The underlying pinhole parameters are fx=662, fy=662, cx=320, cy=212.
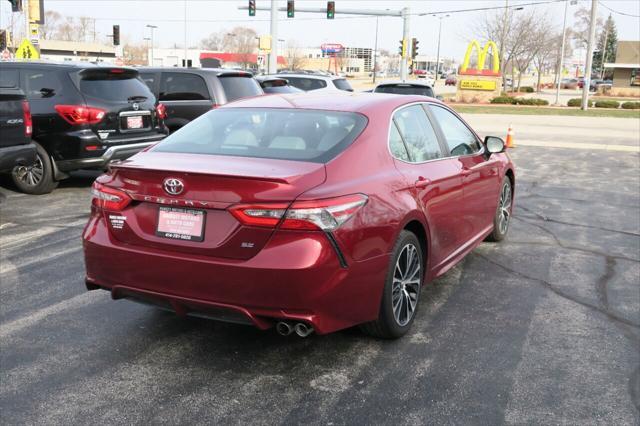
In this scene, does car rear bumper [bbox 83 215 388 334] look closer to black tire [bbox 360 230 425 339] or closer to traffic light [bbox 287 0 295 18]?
black tire [bbox 360 230 425 339]

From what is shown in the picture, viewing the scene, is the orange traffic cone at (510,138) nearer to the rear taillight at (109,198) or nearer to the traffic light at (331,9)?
the rear taillight at (109,198)

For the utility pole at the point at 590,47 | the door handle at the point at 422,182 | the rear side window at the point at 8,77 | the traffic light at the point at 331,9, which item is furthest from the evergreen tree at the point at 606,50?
the door handle at the point at 422,182

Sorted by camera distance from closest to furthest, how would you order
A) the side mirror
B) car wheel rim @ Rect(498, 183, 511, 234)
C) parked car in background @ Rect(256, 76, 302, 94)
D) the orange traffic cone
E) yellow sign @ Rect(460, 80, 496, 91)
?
1. the side mirror
2. car wheel rim @ Rect(498, 183, 511, 234)
3. parked car in background @ Rect(256, 76, 302, 94)
4. the orange traffic cone
5. yellow sign @ Rect(460, 80, 496, 91)

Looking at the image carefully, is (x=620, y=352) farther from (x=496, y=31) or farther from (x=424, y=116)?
(x=496, y=31)

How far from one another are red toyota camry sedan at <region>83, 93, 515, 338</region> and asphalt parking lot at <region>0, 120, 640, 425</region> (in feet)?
1.16

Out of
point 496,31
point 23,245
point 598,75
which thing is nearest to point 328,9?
point 496,31

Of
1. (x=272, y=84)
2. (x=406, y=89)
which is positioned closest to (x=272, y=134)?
(x=272, y=84)

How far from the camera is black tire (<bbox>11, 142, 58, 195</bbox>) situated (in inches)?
368

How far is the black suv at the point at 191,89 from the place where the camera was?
38.1 ft

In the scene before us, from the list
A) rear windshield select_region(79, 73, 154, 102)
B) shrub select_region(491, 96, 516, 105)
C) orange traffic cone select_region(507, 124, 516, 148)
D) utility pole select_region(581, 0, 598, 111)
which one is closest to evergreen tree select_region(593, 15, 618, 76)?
shrub select_region(491, 96, 516, 105)

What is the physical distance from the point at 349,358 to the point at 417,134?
1802mm

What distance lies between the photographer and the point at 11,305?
16.3ft

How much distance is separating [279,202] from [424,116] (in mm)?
2100

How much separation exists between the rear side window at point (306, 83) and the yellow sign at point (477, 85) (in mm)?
26254
